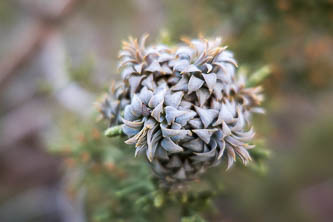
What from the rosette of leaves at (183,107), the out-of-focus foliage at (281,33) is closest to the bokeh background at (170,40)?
the out-of-focus foliage at (281,33)

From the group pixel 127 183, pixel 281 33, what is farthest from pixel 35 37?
pixel 281 33

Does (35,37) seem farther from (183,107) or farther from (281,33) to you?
(183,107)

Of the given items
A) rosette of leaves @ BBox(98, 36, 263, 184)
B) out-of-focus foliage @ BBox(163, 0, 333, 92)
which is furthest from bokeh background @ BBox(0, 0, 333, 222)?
rosette of leaves @ BBox(98, 36, 263, 184)

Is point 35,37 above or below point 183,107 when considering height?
above

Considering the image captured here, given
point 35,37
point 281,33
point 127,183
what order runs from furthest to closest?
point 35,37
point 281,33
point 127,183

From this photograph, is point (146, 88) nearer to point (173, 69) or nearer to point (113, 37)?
point (173, 69)

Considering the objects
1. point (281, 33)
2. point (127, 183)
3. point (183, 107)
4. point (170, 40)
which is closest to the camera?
point (183, 107)
